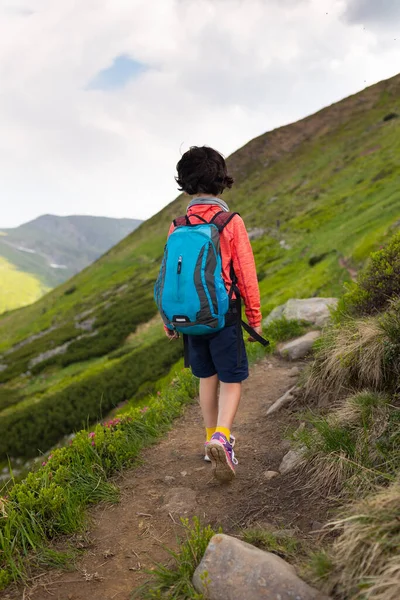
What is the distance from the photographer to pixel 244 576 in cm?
295

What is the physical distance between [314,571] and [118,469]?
134 inches

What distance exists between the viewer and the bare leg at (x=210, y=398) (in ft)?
16.8

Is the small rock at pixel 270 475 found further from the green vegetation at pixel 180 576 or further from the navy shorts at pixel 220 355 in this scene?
the green vegetation at pixel 180 576

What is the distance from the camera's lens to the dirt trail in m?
3.70

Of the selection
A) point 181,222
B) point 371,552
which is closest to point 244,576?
point 371,552

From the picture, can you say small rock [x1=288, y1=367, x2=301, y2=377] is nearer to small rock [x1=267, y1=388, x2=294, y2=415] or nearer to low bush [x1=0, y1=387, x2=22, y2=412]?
small rock [x1=267, y1=388, x2=294, y2=415]

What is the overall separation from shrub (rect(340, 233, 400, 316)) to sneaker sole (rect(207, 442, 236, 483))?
3664 mm

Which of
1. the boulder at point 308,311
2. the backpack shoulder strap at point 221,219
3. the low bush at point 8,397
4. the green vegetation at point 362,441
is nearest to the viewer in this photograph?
the green vegetation at point 362,441

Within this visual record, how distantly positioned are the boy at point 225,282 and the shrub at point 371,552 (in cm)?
196

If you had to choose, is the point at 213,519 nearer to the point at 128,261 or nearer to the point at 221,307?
the point at 221,307

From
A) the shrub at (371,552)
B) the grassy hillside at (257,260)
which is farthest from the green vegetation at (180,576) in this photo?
the grassy hillside at (257,260)

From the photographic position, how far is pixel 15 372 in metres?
51.4

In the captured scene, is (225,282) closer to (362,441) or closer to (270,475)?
(362,441)

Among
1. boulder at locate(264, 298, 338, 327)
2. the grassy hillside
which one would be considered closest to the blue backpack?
boulder at locate(264, 298, 338, 327)
